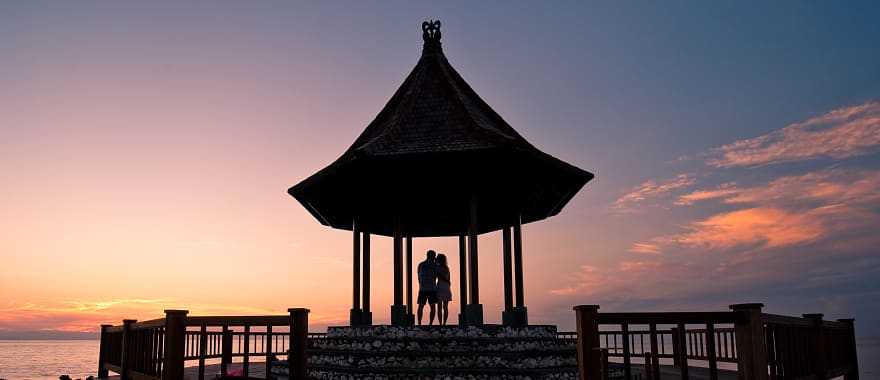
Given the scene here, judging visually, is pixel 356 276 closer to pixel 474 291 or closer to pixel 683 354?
pixel 474 291

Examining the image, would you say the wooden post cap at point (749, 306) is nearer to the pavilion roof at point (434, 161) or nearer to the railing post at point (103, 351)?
the pavilion roof at point (434, 161)

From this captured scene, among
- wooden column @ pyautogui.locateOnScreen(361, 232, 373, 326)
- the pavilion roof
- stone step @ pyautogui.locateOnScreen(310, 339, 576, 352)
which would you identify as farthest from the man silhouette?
stone step @ pyautogui.locateOnScreen(310, 339, 576, 352)

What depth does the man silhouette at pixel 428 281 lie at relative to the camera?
43.4 feet

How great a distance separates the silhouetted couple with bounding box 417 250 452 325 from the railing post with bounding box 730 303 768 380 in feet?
21.9

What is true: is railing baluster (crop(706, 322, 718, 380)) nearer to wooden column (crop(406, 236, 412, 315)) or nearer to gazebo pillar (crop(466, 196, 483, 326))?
gazebo pillar (crop(466, 196, 483, 326))

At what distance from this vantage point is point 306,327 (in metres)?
10.2

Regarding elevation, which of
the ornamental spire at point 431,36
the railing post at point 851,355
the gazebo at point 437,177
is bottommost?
the railing post at point 851,355

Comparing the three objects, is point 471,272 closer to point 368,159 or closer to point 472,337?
point 472,337

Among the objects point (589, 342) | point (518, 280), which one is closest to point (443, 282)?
point (518, 280)

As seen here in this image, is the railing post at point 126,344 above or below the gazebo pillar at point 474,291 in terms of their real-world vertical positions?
below

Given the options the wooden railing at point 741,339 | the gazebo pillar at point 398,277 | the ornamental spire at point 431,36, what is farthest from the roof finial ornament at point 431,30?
the wooden railing at point 741,339

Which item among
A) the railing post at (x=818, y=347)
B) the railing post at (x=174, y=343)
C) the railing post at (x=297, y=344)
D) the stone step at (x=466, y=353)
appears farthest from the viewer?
the stone step at (x=466, y=353)

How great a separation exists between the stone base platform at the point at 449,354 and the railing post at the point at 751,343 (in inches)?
135

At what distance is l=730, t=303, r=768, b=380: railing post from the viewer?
7.49 m
